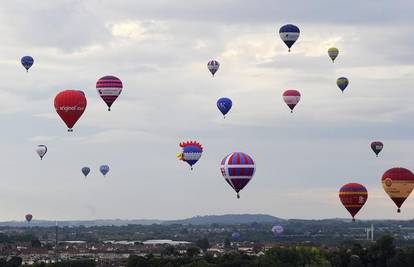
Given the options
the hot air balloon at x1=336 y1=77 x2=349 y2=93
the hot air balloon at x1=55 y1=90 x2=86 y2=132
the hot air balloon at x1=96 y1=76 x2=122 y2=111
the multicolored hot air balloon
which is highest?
the hot air balloon at x1=336 y1=77 x2=349 y2=93

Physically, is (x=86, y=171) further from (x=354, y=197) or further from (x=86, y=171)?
(x=354, y=197)

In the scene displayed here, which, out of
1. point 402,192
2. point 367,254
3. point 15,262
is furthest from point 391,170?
point 15,262

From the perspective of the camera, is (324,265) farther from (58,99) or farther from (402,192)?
(58,99)

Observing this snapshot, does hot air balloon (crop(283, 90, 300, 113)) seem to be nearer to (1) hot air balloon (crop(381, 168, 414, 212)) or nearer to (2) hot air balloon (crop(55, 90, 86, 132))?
(1) hot air balloon (crop(381, 168, 414, 212))

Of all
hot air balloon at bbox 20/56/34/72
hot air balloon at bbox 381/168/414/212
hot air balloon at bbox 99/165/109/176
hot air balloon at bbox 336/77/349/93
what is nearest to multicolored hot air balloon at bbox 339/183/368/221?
hot air balloon at bbox 381/168/414/212

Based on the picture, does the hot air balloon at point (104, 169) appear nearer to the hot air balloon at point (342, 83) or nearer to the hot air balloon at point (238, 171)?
the hot air balloon at point (342, 83)

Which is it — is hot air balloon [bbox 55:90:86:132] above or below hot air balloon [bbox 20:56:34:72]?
below

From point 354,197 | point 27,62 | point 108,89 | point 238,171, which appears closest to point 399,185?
point 354,197
